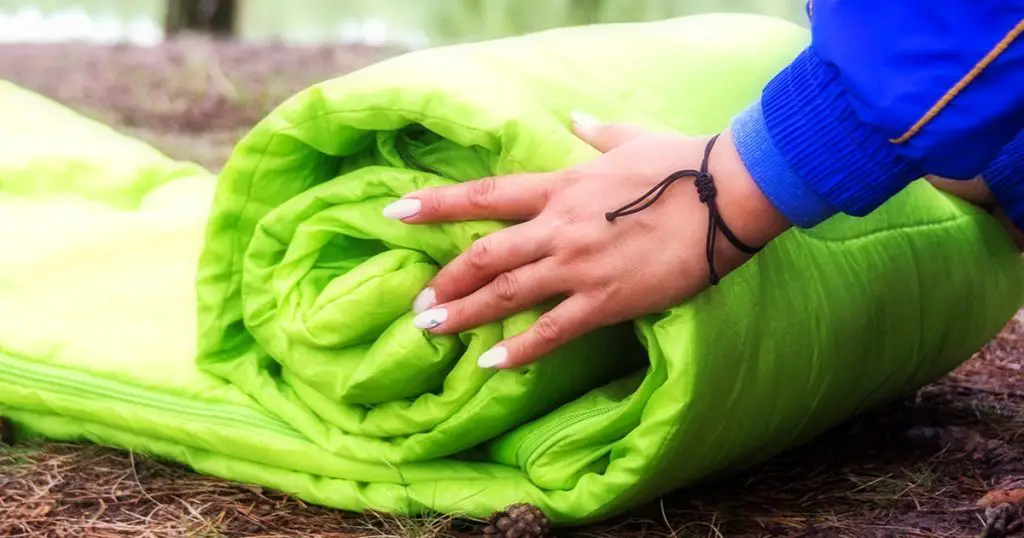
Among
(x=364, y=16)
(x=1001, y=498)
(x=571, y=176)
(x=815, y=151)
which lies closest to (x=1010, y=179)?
(x=1001, y=498)

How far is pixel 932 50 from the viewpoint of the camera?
1.12 m

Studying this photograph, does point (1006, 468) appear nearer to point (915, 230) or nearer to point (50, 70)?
point (915, 230)

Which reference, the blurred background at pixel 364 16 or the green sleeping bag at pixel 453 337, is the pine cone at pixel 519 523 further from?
the blurred background at pixel 364 16

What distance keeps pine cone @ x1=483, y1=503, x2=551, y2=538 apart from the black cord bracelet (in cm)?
36

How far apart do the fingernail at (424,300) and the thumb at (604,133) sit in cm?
28

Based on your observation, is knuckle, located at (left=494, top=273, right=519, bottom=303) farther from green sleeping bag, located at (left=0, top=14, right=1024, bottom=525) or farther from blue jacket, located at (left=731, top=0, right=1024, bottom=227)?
blue jacket, located at (left=731, top=0, right=1024, bottom=227)

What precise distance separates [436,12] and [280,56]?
6292 millimetres

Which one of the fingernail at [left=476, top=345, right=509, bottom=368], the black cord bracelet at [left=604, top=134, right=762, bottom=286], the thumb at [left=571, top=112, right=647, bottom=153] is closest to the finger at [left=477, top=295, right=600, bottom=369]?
the fingernail at [left=476, top=345, right=509, bottom=368]

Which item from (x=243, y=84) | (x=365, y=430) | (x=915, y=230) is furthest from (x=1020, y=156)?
(x=243, y=84)

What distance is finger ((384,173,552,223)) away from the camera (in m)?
1.33

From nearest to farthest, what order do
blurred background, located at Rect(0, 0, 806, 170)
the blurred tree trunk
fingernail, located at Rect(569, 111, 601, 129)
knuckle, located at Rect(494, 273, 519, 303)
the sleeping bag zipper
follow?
knuckle, located at Rect(494, 273, 519, 303)
fingernail, located at Rect(569, 111, 601, 129)
the sleeping bag zipper
blurred background, located at Rect(0, 0, 806, 170)
the blurred tree trunk

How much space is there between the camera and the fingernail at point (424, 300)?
1.39 meters

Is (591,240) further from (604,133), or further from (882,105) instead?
(882,105)

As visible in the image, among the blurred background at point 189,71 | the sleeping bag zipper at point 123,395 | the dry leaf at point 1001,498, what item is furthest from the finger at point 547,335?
the blurred background at point 189,71
